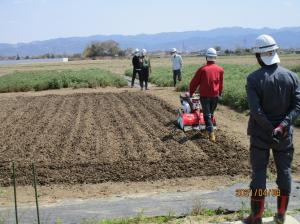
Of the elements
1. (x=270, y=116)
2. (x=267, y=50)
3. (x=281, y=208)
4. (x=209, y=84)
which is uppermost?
(x=267, y=50)

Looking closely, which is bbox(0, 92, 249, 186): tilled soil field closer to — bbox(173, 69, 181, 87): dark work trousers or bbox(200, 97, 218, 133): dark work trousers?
bbox(200, 97, 218, 133): dark work trousers

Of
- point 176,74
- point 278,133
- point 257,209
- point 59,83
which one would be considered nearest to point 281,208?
point 257,209

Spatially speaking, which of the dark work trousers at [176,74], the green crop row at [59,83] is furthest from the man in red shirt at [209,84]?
the green crop row at [59,83]

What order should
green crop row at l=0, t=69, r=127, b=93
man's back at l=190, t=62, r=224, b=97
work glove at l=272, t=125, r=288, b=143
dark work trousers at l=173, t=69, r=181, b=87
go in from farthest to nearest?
green crop row at l=0, t=69, r=127, b=93
dark work trousers at l=173, t=69, r=181, b=87
man's back at l=190, t=62, r=224, b=97
work glove at l=272, t=125, r=288, b=143

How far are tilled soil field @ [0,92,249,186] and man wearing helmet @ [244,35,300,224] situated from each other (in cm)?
288

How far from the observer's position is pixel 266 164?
15.1 feet

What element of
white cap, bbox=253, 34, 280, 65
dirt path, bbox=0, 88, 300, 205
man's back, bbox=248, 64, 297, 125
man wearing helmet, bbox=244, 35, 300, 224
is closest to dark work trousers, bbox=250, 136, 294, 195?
man wearing helmet, bbox=244, 35, 300, 224

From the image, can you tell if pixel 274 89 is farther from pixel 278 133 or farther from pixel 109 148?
pixel 109 148

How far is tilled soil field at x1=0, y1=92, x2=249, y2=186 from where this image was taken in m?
7.64

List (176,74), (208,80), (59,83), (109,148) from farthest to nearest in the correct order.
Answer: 1. (59,83)
2. (176,74)
3. (208,80)
4. (109,148)

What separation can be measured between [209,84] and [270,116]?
4733 mm

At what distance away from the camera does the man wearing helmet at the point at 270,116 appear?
176 inches

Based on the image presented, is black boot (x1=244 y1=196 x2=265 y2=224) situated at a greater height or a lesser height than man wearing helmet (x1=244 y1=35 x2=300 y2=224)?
lesser

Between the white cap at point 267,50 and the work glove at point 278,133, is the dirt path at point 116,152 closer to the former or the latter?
the work glove at point 278,133
